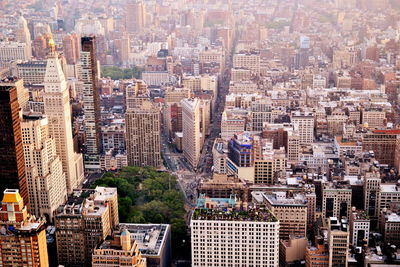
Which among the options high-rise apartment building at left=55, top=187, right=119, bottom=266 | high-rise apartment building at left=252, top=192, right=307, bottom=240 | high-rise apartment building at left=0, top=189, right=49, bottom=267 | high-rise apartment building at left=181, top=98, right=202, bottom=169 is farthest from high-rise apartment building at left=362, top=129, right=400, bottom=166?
high-rise apartment building at left=0, top=189, right=49, bottom=267

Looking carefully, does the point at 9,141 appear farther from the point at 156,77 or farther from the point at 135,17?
the point at 135,17

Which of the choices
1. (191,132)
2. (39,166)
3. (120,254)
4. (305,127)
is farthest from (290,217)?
(305,127)

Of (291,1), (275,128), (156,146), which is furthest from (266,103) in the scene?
(291,1)

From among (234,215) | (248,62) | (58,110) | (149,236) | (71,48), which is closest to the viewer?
(234,215)

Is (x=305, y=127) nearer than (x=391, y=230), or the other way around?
(x=391, y=230)

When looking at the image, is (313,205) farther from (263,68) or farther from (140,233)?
(263,68)

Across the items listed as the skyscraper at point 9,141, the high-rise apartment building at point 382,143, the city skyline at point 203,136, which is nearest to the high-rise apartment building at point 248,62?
the city skyline at point 203,136

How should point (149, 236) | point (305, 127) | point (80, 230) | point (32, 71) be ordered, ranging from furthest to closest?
point (32, 71) → point (305, 127) → point (149, 236) → point (80, 230)

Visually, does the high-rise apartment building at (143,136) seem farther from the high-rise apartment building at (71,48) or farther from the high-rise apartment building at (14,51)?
the high-rise apartment building at (71,48)
